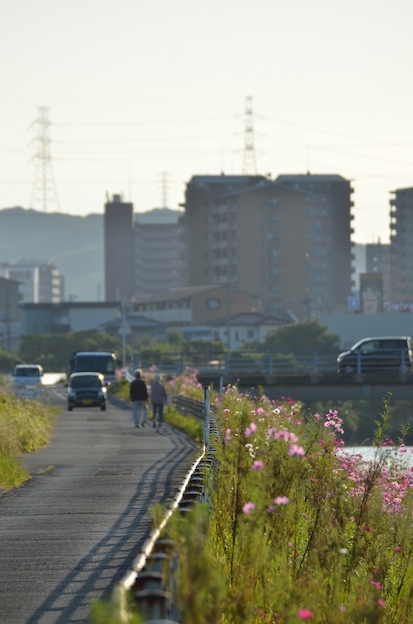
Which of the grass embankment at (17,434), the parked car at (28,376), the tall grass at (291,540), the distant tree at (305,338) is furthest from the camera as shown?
the distant tree at (305,338)

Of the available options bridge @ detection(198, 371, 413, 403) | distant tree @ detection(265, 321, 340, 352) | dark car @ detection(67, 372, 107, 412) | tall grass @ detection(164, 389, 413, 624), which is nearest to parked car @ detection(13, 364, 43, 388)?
bridge @ detection(198, 371, 413, 403)

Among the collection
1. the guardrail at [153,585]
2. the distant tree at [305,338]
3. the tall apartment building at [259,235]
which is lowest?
the guardrail at [153,585]

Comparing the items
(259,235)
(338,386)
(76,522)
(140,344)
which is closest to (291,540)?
(76,522)

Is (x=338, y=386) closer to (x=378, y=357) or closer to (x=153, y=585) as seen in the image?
(x=378, y=357)

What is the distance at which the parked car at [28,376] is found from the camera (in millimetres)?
84750

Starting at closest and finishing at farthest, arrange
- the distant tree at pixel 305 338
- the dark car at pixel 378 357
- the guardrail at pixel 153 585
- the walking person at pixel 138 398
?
the guardrail at pixel 153 585
the walking person at pixel 138 398
the dark car at pixel 378 357
the distant tree at pixel 305 338

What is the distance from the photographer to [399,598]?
12172 mm

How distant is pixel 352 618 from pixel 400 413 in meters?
96.3

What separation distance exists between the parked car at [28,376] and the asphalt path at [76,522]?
1973 inches

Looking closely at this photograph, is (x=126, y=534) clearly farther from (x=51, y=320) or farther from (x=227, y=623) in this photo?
(x=51, y=320)

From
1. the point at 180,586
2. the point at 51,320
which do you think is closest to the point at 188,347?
the point at 51,320

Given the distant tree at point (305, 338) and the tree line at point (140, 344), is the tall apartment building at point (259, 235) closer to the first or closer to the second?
the tree line at point (140, 344)

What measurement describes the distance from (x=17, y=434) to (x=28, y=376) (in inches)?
2082

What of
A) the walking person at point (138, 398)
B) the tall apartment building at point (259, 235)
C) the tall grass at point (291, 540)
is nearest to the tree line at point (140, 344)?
the tall apartment building at point (259, 235)
